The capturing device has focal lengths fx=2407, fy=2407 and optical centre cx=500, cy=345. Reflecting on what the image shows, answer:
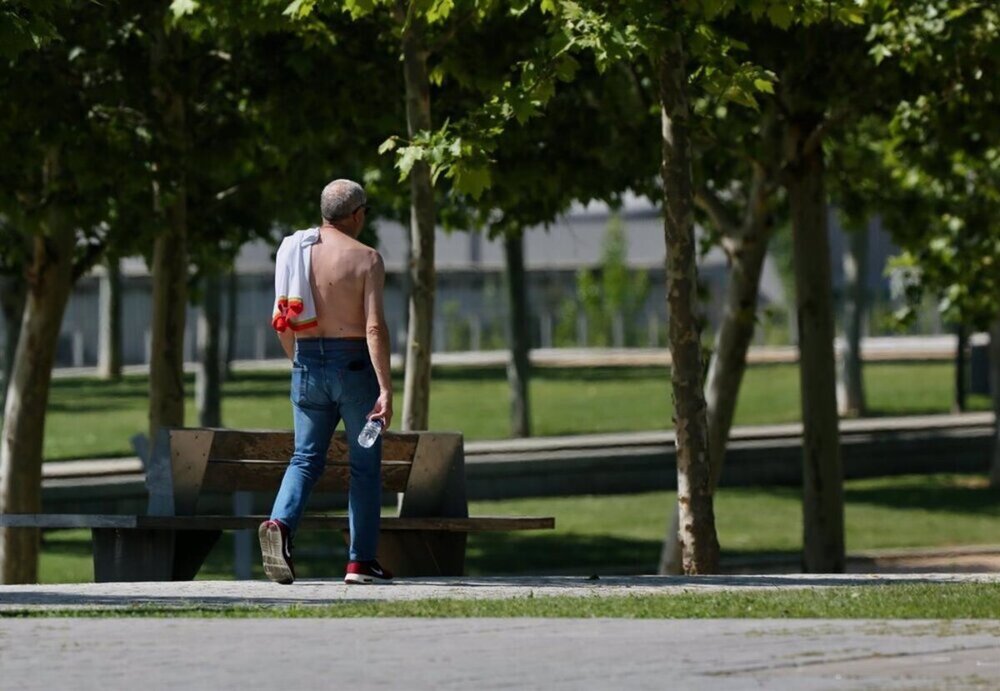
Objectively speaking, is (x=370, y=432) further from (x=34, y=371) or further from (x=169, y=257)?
(x=34, y=371)

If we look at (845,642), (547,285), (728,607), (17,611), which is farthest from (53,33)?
(547,285)

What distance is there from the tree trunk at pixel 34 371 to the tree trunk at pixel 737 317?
5639 mm

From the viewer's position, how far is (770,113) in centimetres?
2072

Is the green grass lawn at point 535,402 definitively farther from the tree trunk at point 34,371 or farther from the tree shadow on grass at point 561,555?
the tree trunk at point 34,371

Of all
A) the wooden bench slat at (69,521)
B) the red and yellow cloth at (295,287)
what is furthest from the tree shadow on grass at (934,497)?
the red and yellow cloth at (295,287)

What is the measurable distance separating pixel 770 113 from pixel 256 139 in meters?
4.41

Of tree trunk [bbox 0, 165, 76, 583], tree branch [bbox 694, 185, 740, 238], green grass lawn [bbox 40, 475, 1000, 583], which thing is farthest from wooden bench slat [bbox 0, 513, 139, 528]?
tree branch [bbox 694, 185, 740, 238]

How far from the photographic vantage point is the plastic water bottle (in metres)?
10.2

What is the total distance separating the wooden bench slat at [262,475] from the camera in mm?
12469

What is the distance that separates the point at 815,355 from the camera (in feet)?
69.2

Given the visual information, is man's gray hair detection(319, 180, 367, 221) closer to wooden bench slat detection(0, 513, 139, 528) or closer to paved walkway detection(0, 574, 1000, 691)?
wooden bench slat detection(0, 513, 139, 528)

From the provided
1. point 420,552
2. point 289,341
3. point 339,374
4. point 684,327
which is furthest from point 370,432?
point 684,327

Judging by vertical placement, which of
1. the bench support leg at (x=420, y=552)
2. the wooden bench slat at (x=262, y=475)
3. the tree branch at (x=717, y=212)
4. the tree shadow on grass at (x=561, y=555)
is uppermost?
the tree branch at (x=717, y=212)

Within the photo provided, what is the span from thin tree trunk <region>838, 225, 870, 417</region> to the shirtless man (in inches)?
1235
